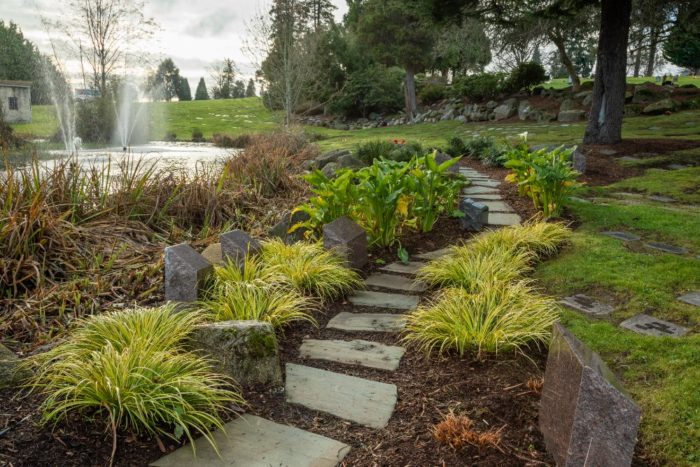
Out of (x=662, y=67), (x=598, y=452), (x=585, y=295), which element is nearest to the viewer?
(x=598, y=452)

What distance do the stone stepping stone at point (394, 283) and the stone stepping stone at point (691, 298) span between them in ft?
5.34

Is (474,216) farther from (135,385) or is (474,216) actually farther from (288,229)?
(135,385)

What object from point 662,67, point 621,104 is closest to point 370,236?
point 621,104

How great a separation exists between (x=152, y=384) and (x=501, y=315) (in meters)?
1.88

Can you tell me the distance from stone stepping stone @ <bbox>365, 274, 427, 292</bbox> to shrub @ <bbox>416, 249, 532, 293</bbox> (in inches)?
2.8

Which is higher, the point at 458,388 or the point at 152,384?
the point at 152,384

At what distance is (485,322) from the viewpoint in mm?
2668

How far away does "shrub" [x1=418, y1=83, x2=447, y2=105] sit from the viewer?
80.0ft

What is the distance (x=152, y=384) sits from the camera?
1.95 meters

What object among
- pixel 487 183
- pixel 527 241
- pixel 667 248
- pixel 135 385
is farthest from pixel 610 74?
pixel 135 385

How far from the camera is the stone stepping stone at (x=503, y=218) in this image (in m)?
5.16

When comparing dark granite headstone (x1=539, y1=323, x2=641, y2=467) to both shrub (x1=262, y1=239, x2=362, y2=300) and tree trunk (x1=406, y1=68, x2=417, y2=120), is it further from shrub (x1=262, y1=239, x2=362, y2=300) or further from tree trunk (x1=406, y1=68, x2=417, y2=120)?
tree trunk (x1=406, y1=68, x2=417, y2=120)

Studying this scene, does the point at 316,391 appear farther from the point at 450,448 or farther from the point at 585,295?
the point at 585,295

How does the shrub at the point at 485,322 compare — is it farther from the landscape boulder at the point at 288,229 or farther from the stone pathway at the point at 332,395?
the landscape boulder at the point at 288,229
